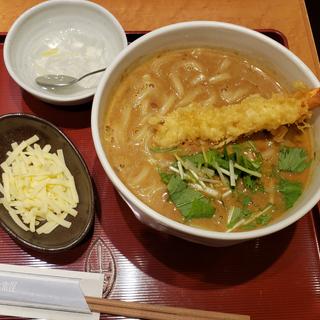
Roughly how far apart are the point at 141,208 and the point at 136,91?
1.68ft

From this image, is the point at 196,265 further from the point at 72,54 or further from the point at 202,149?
the point at 72,54

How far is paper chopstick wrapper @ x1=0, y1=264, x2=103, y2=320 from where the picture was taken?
142cm

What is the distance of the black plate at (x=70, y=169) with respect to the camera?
1539 millimetres

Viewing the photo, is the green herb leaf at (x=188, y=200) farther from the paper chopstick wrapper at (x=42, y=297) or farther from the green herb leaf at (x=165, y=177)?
the paper chopstick wrapper at (x=42, y=297)

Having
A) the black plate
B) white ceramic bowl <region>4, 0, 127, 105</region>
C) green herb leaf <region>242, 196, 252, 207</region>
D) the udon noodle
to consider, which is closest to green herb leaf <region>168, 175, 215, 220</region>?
the udon noodle

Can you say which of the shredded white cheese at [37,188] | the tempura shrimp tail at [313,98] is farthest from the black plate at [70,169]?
the tempura shrimp tail at [313,98]

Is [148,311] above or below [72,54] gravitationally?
below

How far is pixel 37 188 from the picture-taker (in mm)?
1650

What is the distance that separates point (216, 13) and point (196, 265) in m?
1.33

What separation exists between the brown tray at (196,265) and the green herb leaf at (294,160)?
303 millimetres

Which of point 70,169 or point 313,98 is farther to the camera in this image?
point 70,169

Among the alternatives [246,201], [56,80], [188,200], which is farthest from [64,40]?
[246,201]

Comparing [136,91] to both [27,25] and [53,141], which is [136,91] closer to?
[53,141]

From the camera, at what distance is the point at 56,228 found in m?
1.60
